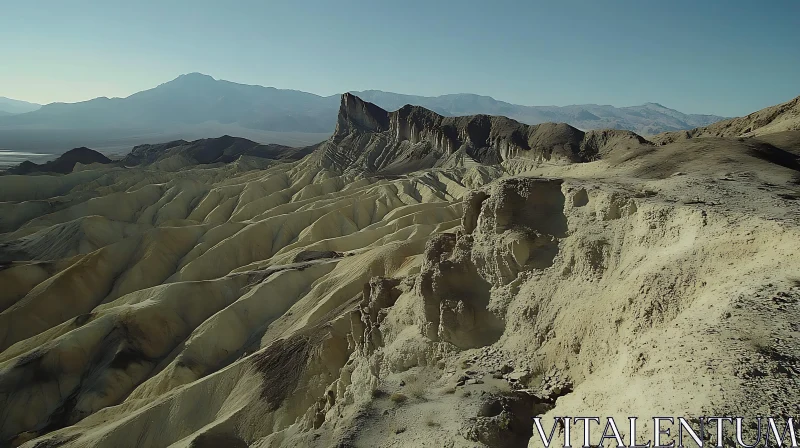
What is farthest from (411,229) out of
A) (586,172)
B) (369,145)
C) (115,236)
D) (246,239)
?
(369,145)

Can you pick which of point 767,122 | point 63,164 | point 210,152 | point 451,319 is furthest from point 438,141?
point 63,164

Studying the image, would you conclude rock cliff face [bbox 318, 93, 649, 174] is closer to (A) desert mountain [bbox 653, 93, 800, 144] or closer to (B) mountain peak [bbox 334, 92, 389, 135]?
(B) mountain peak [bbox 334, 92, 389, 135]

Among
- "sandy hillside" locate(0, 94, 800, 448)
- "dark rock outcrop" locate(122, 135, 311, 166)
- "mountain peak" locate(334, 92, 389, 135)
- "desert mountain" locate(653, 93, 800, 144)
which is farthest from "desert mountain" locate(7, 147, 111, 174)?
"desert mountain" locate(653, 93, 800, 144)

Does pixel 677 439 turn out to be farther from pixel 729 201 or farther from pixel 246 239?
pixel 246 239

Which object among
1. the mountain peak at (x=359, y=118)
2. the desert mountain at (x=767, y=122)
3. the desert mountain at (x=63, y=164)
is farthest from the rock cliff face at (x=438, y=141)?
the desert mountain at (x=63, y=164)

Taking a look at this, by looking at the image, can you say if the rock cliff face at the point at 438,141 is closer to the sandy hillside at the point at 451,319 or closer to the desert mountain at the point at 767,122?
the desert mountain at the point at 767,122

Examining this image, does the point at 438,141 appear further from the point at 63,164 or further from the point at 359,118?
the point at 63,164
